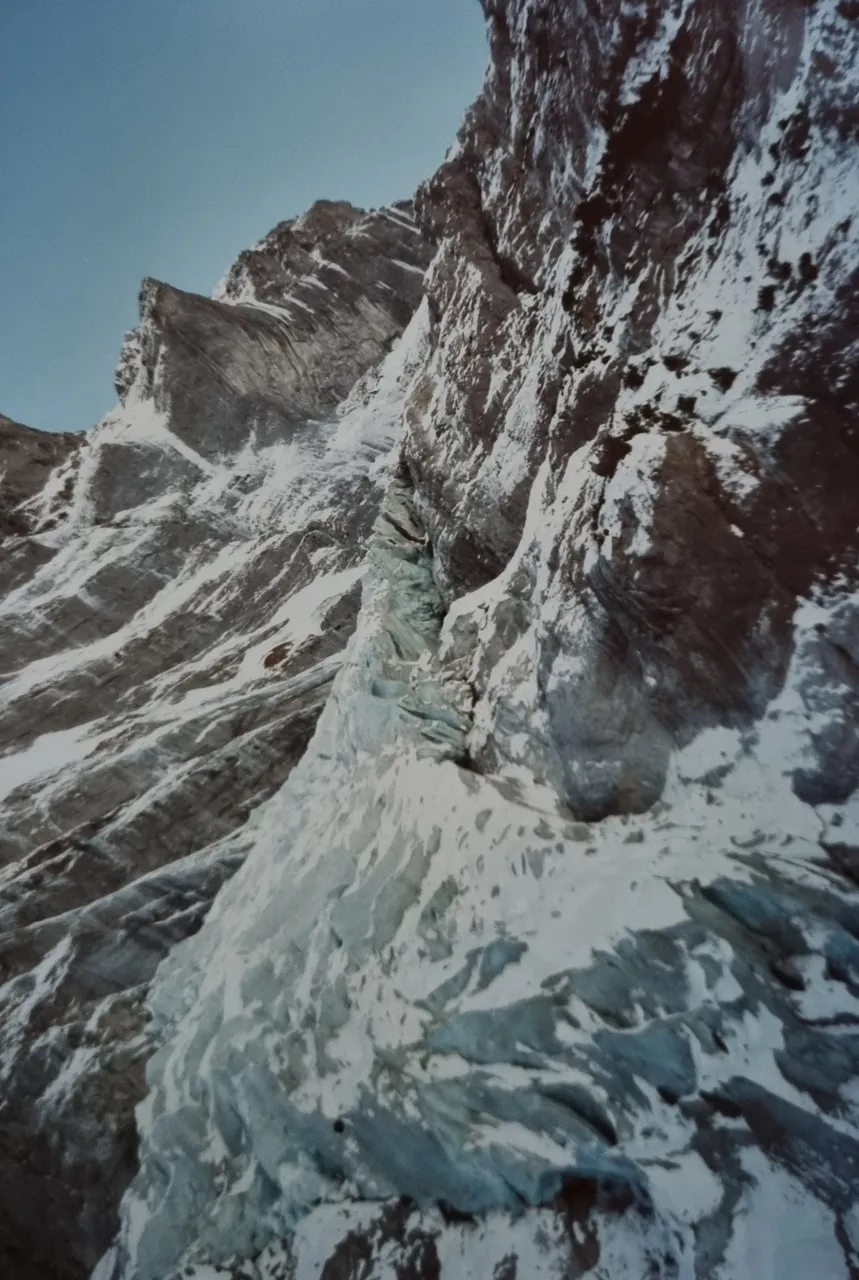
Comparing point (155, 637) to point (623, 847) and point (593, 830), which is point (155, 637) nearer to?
point (593, 830)

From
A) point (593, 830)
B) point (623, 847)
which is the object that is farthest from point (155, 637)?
point (623, 847)

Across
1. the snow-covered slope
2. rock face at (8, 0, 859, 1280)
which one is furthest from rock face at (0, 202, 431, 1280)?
the snow-covered slope

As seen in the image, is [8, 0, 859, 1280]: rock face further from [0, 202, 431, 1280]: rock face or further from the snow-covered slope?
[0, 202, 431, 1280]: rock face

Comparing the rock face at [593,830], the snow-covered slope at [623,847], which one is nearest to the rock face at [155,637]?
the rock face at [593,830]

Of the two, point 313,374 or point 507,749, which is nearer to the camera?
point 507,749

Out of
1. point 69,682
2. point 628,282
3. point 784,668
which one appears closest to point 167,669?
point 69,682

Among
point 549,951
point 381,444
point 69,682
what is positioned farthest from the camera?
point 381,444

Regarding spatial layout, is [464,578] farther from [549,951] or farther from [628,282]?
[549,951]
